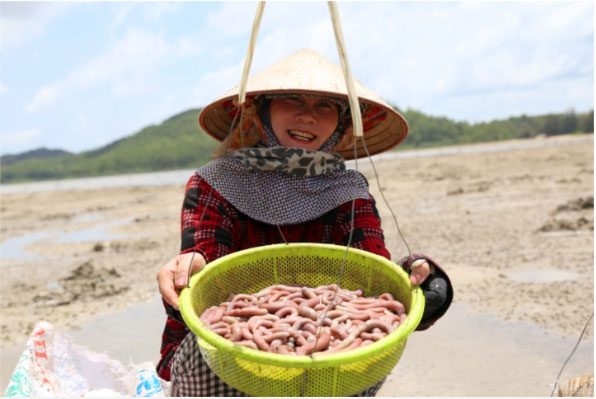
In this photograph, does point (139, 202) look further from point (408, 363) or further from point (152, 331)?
point (408, 363)

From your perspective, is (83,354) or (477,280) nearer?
(83,354)

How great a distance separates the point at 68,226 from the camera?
11.4m

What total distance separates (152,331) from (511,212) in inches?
234

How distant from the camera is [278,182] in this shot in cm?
221

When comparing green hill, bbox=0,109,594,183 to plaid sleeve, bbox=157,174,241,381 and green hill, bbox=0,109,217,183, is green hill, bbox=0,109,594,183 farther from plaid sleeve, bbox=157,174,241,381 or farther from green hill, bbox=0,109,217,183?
plaid sleeve, bbox=157,174,241,381

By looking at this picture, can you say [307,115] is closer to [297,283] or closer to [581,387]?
[297,283]

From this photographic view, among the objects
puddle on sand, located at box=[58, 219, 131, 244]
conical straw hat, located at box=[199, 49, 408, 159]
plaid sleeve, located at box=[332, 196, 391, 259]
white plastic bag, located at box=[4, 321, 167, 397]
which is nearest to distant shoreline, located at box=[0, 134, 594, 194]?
puddle on sand, located at box=[58, 219, 131, 244]

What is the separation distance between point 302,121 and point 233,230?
509 millimetres

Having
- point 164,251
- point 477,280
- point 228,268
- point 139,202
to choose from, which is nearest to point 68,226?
point 139,202

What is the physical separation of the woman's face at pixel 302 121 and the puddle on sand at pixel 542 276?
3.58 meters

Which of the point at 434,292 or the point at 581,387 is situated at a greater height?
the point at 434,292

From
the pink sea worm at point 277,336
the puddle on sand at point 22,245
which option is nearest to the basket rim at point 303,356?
the pink sea worm at point 277,336

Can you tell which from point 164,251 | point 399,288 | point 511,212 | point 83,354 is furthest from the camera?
point 511,212

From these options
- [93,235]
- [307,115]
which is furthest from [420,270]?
[93,235]
